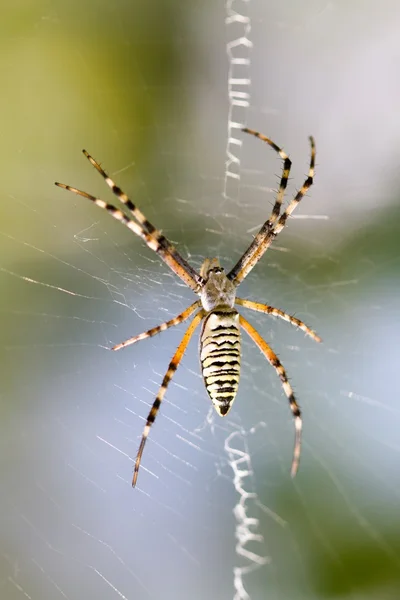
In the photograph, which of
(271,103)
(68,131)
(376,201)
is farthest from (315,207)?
(68,131)

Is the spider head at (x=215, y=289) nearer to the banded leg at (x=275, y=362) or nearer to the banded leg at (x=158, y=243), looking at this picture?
the banded leg at (x=158, y=243)

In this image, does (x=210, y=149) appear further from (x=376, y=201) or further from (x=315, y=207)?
(x=376, y=201)

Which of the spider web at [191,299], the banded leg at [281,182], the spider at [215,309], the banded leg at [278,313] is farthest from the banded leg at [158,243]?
the banded leg at [281,182]

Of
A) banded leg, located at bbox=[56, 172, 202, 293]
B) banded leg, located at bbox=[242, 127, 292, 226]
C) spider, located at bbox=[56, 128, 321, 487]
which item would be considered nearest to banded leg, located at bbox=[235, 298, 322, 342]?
spider, located at bbox=[56, 128, 321, 487]

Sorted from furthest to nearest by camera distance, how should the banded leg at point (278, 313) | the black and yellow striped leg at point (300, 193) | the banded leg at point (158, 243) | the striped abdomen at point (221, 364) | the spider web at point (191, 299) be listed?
the spider web at point (191, 299), the black and yellow striped leg at point (300, 193), the banded leg at point (278, 313), the banded leg at point (158, 243), the striped abdomen at point (221, 364)

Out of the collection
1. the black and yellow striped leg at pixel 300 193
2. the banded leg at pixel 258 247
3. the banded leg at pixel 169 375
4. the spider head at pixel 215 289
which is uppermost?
the black and yellow striped leg at pixel 300 193

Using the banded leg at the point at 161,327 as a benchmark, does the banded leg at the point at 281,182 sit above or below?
above

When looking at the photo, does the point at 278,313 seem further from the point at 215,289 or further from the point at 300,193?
the point at 300,193
